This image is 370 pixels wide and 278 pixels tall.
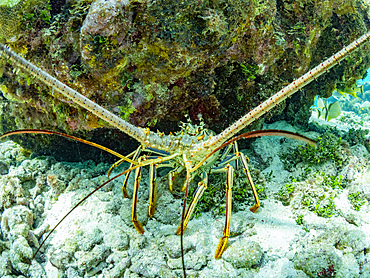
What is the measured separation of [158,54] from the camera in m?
3.26

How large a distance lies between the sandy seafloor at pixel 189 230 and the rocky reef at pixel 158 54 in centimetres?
107

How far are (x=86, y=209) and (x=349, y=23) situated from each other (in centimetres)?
578

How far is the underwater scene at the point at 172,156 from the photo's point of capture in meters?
2.65

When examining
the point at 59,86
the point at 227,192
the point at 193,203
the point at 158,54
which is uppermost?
the point at 158,54

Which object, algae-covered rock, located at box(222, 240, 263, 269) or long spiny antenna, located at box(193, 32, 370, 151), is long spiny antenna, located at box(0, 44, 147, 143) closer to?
long spiny antenna, located at box(193, 32, 370, 151)

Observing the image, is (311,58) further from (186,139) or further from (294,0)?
(186,139)

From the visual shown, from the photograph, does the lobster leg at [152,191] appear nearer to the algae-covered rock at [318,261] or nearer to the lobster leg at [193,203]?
the lobster leg at [193,203]

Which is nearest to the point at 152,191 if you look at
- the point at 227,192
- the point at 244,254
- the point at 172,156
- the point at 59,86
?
the point at 172,156

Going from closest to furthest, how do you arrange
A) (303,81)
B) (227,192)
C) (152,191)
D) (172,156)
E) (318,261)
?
1. (303,81)
2. (318,261)
3. (227,192)
4. (172,156)
5. (152,191)

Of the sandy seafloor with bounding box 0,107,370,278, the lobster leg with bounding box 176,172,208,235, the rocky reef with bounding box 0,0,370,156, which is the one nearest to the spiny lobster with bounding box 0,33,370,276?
the lobster leg with bounding box 176,172,208,235

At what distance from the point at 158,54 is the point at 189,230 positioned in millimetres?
2396

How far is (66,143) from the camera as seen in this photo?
14.5 ft

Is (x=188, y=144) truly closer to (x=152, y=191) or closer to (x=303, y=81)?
(x=152, y=191)

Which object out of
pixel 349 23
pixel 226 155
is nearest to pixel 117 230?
pixel 226 155
